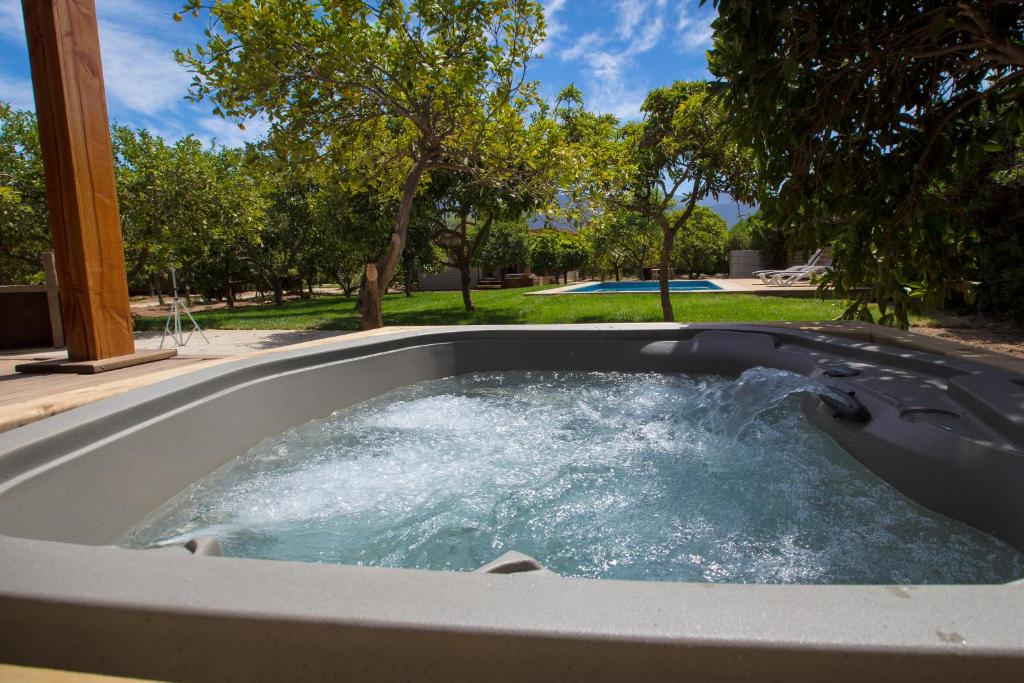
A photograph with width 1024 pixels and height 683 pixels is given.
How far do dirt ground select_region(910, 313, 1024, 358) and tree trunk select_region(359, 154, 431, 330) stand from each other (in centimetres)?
581

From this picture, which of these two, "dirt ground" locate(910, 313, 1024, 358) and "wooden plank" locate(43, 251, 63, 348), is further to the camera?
"wooden plank" locate(43, 251, 63, 348)

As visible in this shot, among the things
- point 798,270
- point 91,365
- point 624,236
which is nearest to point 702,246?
point 798,270

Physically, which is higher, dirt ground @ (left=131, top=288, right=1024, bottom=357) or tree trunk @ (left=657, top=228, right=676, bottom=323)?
tree trunk @ (left=657, top=228, right=676, bottom=323)

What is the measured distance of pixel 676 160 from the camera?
7094 millimetres

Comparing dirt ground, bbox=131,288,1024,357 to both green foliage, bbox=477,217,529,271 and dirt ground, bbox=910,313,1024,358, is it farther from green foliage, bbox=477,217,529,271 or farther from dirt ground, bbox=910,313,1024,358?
green foliage, bbox=477,217,529,271

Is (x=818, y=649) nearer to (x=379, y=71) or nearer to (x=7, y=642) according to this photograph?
(x=7, y=642)

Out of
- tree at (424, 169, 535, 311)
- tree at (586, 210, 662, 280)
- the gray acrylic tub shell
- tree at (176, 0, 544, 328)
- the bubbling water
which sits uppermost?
tree at (176, 0, 544, 328)

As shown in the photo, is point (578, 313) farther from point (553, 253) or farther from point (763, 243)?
point (763, 243)

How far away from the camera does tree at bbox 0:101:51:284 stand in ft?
26.9

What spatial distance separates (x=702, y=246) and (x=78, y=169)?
67.5 feet

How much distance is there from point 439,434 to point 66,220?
8.25 ft

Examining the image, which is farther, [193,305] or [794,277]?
[193,305]

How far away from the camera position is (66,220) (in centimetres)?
301

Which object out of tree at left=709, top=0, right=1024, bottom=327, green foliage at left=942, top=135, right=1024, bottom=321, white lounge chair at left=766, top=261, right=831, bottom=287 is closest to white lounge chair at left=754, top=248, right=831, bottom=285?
white lounge chair at left=766, top=261, right=831, bottom=287
